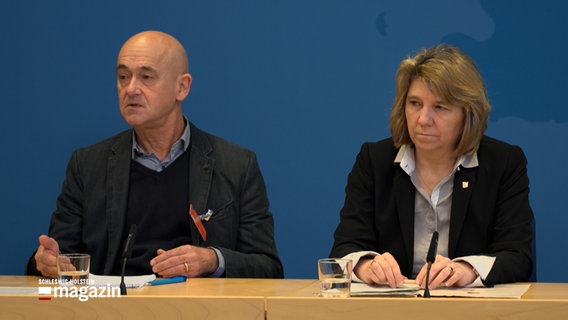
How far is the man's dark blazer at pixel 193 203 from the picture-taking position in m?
3.16

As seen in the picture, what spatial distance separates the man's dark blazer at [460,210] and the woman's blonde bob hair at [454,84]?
11cm

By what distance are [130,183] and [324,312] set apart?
4.80 ft

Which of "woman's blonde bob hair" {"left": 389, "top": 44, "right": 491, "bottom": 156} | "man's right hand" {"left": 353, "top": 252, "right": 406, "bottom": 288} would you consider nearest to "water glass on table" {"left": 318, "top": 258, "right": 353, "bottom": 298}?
"man's right hand" {"left": 353, "top": 252, "right": 406, "bottom": 288}

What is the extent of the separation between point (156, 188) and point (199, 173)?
0.17m

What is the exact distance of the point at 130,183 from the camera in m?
3.23

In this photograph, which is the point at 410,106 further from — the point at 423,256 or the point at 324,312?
the point at 324,312

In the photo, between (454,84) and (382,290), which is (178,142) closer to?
(454,84)

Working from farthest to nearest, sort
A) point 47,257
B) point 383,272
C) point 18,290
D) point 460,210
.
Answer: point 460,210 < point 47,257 < point 383,272 < point 18,290

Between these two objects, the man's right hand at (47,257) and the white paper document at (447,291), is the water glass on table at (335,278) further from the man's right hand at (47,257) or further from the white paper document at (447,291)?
the man's right hand at (47,257)

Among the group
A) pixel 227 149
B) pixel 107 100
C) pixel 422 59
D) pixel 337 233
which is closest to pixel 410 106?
pixel 422 59

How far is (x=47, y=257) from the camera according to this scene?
8.92 ft

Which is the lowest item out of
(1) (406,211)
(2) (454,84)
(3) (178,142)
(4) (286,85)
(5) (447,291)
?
(5) (447,291)

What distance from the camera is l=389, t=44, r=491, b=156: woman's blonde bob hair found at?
9.24ft

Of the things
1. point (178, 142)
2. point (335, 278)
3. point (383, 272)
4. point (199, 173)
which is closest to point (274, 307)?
point (335, 278)
